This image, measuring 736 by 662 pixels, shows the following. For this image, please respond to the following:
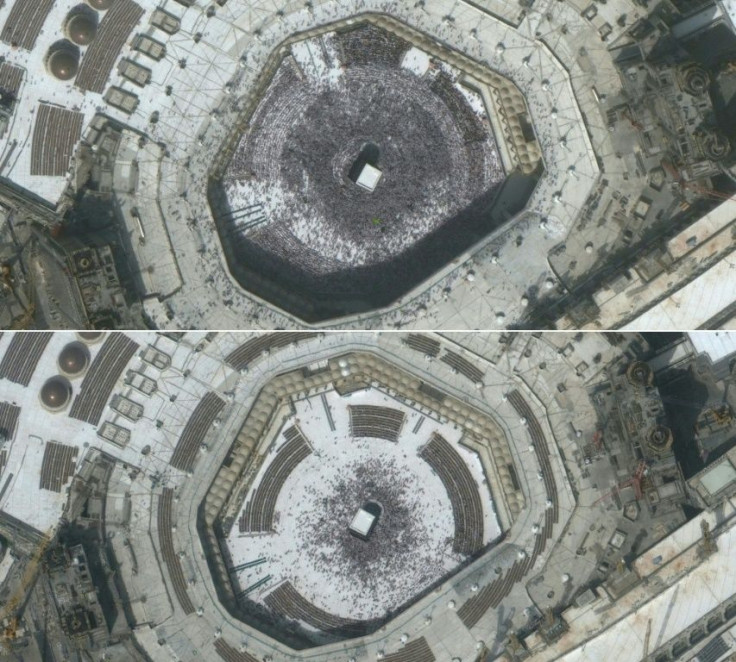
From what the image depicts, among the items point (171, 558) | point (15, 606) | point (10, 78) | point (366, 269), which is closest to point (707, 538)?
point (366, 269)

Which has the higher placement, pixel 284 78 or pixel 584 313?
pixel 284 78

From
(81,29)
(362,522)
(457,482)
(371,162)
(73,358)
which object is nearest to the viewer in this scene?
(81,29)

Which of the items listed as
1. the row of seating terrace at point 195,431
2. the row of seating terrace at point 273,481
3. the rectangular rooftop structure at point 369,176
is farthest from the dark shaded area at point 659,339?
the row of seating terrace at point 195,431

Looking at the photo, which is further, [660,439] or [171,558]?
[171,558]

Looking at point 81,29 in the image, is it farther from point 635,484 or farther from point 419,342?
point 635,484

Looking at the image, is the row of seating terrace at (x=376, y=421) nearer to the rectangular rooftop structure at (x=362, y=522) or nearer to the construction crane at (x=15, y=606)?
the rectangular rooftop structure at (x=362, y=522)

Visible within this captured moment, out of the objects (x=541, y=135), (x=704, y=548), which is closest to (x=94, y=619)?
(x=704, y=548)

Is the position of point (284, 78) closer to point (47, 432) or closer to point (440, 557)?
point (47, 432)
